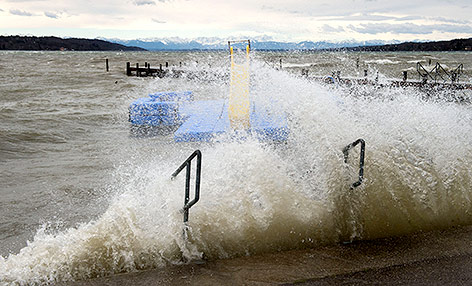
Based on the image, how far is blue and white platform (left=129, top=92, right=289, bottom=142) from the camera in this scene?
8531mm

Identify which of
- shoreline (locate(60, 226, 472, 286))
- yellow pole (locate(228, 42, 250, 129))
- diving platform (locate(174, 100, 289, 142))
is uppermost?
yellow pole (locate(228, 42, 250, 129))

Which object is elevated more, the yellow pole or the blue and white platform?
the yellow pole

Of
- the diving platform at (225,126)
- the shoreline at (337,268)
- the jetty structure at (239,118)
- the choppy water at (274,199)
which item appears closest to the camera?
the shoreline at (337,268)

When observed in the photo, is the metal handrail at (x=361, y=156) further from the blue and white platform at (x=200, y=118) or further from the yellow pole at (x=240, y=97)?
the yellow pole at (x=240, y=97)

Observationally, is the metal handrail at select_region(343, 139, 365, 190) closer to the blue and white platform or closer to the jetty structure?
the blue and white platform

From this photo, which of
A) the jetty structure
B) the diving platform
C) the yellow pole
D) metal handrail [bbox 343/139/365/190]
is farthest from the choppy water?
the yellow pole

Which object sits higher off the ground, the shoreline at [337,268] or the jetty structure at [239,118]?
A: the jetty structure at [239,118]

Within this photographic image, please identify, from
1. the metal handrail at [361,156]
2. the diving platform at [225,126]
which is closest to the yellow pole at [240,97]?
the diving platform at [225,126]

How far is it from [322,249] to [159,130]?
9050 millimetres

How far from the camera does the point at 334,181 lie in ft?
15.9

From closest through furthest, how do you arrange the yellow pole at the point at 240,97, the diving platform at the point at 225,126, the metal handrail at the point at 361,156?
Result: the metal handrail at the point at 361,156
the diving platform at the point at 225,126
the yellow pole at the point at 240,97

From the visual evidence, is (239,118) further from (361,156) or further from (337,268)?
(337,268)

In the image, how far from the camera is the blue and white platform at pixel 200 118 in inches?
336

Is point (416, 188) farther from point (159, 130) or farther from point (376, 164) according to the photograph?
point (159, 130)
